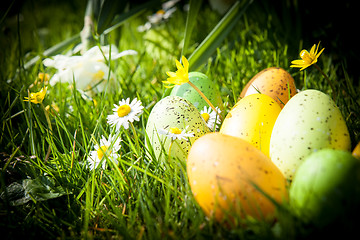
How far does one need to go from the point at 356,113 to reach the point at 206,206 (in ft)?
2.12

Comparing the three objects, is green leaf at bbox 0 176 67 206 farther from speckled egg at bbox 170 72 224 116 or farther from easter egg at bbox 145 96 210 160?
speckled egg at bbox 170 72 224 116

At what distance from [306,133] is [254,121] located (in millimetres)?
162

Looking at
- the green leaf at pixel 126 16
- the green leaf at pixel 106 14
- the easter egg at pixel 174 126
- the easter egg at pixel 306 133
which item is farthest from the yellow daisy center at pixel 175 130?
the green leaf at pixel 126 16

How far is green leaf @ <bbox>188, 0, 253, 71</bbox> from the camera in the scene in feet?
4.18

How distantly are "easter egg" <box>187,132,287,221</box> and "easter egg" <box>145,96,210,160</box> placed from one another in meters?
0.16

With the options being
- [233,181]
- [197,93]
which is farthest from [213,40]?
[233,181]

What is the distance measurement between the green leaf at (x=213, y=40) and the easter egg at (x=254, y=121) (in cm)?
42

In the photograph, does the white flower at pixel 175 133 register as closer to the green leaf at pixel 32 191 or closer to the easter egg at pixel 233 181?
the easter egg at pixel 233 181

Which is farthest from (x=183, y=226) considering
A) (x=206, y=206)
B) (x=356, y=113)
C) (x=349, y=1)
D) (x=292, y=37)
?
(x=349, y=1)

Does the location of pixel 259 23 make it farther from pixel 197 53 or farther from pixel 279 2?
pixel 197 53

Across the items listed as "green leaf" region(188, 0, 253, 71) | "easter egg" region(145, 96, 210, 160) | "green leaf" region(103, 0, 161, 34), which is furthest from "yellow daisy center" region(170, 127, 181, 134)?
"green leaf" region(103, 0, 161, 34)

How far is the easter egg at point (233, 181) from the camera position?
0.64 metres

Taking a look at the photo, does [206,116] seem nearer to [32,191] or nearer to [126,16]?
→ [32,191]

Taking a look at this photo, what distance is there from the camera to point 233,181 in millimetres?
653
